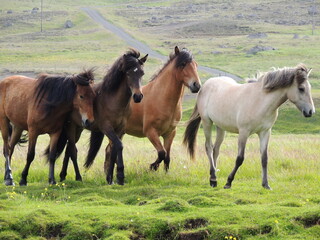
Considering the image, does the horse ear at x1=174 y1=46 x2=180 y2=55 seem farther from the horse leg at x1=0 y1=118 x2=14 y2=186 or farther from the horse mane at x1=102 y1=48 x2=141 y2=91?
the horse leg at x1=0 y1=118 x2=14 y2=186

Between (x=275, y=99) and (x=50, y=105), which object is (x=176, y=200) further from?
(x=50, y=105)

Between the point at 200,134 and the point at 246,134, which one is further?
the point at 200,134

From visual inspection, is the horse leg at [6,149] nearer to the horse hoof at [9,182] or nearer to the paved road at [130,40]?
the horse hoof at [9,182]

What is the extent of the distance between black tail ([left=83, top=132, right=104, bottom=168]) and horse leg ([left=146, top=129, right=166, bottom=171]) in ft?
3.88

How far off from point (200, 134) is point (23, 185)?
51.1ft

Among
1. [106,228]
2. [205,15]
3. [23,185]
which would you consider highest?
[106,228]

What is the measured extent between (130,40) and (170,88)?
75.4m

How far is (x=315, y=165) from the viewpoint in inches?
501

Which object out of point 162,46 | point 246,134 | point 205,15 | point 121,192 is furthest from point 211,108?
point 205,15

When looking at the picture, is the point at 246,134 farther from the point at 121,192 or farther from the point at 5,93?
the point at 5,93

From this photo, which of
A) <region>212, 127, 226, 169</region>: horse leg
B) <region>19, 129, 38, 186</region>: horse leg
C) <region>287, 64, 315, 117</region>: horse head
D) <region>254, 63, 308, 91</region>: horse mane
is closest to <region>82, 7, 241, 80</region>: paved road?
<region>212, 127, 226, 169</region>: horse leg

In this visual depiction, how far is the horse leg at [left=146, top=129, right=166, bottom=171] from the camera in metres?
12.0

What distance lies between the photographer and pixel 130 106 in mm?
12117

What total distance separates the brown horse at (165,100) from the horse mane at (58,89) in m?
1.44
